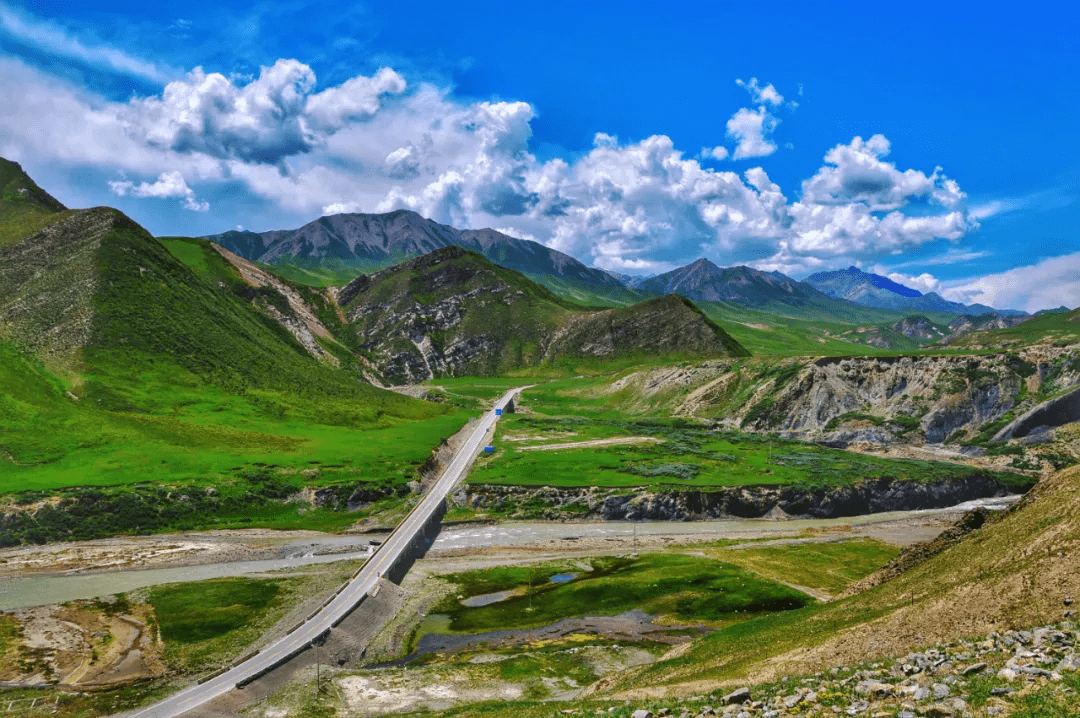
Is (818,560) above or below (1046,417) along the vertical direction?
below

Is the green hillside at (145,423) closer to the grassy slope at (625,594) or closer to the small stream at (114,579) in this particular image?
the small stream at (114,579)

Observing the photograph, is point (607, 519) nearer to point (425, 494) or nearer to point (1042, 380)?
point (425, 494)

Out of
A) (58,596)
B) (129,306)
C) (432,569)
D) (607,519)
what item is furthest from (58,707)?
(129,306)

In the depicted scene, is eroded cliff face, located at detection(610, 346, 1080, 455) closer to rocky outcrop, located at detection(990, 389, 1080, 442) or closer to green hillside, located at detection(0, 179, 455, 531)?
rocky outcrop, located at detection(990, 389, 1080, 442)

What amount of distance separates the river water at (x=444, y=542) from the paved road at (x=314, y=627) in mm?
6466

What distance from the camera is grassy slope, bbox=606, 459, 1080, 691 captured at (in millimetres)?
27375

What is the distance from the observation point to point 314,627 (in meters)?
66.8

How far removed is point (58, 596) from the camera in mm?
83250

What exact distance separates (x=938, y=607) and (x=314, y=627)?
59761 mm

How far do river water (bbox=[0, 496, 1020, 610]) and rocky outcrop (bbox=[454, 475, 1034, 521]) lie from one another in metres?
2.30

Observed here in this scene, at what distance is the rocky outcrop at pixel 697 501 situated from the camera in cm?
13238

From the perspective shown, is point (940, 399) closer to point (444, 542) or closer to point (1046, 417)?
point (1046, 417)

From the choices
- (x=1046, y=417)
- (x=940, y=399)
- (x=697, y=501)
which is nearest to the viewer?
(x=697, y=501)

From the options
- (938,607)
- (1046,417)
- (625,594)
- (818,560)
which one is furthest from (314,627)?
(1046,417)
